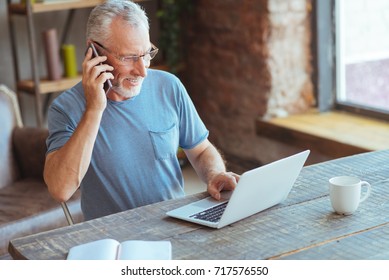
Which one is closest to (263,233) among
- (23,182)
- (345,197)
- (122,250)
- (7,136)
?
(345,197)

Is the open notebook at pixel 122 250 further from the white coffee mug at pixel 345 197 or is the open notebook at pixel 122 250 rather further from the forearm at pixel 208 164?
the forearm at pixel 208 164

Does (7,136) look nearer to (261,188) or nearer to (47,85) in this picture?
(47,85)

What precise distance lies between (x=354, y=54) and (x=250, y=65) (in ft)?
2.08

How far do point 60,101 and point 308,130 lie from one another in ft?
6.63

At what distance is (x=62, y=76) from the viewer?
463 centimetres

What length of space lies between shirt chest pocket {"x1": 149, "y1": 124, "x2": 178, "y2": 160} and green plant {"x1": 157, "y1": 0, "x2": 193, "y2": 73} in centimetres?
237

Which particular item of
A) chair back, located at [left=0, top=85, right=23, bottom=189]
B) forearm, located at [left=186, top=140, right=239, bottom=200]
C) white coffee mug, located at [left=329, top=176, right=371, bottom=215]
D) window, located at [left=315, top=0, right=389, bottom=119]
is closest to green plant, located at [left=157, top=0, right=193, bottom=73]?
window, located at [left=315, top=0, right=389, bottom=119]

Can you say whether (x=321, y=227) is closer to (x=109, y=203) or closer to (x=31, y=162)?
(x=109, y=203)

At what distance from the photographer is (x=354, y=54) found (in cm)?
434

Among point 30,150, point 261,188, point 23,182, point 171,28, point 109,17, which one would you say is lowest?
point 23,182

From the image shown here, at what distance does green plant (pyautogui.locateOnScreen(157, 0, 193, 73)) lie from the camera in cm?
481

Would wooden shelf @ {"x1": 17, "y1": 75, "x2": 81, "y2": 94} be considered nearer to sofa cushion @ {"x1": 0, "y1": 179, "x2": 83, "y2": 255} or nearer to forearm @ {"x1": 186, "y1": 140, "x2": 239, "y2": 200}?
sofa cushion @ {"x1": 0, "y1": 179, "x2": 83, "y2": 255}

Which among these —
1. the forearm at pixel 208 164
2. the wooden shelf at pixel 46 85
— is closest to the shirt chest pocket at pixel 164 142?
the forearm at pixel 208 164
